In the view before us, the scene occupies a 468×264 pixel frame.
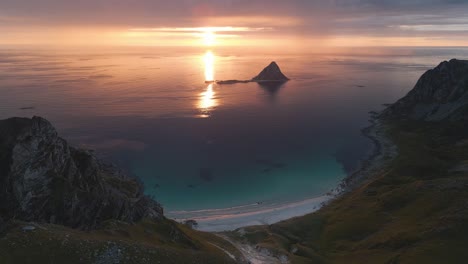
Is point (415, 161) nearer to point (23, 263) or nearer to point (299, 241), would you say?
point (299, 241)

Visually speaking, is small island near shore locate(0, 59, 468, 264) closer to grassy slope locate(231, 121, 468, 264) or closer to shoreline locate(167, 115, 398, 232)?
grassy slope locate(231, 121, 468, 264)

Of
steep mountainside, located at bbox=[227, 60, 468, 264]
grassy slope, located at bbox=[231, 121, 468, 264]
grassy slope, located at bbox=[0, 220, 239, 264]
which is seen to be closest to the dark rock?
steep mountainside, located at bbox=[227, 60, 468, 264]

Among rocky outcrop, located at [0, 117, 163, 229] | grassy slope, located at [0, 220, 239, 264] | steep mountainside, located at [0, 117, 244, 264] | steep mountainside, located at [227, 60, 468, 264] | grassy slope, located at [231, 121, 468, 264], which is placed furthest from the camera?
steep mountainside, located at [227, 60, 468, 264]

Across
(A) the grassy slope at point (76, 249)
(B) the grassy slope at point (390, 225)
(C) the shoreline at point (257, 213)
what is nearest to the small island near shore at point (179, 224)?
(A) the grassy slope at point (76, 249)

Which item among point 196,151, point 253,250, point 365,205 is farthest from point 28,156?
point 196,151

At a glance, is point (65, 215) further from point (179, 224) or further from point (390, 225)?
point (390, 225)
